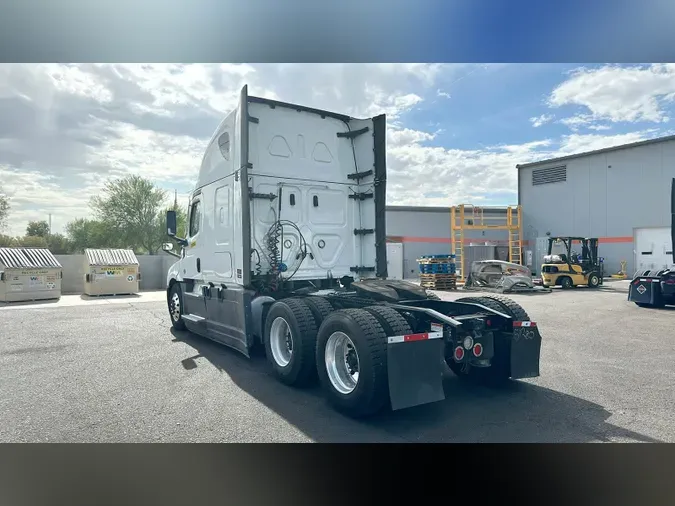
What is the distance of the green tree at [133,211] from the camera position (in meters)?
31.5

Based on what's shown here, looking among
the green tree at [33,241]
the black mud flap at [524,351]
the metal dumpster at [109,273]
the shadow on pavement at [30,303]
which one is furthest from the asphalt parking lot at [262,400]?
the green tree at [33,241]

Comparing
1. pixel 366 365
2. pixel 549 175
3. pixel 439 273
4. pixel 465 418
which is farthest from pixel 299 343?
pixel 549 175

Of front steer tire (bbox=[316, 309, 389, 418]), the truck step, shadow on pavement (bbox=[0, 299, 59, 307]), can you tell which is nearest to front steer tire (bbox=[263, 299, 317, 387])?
front steer tire (bbox=[316, 309, 389, 418])

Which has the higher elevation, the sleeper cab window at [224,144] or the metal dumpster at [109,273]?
the sleeper cab window at [224,144]

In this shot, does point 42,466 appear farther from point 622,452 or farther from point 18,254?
point 18,254

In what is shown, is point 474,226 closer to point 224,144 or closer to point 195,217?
point 195,217

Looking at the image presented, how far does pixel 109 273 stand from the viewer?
63.1 ft

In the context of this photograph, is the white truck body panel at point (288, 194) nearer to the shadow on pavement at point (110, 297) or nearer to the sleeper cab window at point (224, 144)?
the sleeper cab window at point (224, 144)

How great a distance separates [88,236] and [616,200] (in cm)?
3562

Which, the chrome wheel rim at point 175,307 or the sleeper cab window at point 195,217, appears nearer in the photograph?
the sleeper cab window at point 195,217

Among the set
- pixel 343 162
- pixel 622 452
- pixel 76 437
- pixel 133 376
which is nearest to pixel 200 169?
pixel 343 162

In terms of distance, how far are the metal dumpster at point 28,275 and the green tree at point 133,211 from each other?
13.9m

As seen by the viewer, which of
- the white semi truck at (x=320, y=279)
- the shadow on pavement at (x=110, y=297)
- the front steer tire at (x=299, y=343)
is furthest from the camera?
the shadow on pavement at (x=110, y=297)

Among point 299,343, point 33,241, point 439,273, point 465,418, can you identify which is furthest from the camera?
point 33,241
